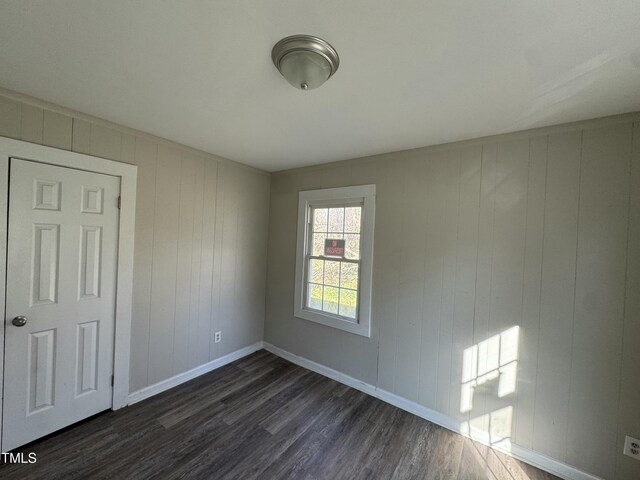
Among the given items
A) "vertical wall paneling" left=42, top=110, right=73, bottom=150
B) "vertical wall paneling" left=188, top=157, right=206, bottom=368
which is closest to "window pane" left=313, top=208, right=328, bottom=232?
"vertical wall paneling" left=188, top=157, right=206, bottom=368

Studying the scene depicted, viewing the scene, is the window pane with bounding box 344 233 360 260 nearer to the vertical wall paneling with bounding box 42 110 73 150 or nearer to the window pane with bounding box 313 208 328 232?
the window pane with bounding box 313 208 328 232

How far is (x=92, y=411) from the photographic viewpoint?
2.03 metres

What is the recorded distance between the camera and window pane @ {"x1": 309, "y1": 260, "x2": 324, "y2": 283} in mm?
2990

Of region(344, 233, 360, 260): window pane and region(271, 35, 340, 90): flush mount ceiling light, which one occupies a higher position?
region(271, 35, 340, 90): flush mount ceiling light

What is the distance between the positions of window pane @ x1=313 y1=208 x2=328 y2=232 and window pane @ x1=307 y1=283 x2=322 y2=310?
2.20 feet

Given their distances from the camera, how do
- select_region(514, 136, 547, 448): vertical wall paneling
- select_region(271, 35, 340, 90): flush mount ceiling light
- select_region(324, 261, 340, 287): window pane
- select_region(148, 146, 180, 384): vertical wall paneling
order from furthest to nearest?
1. select_region(324, 261, 340, 287): window pane
2. select_region(148, 146, 180, 384): vertical wall paneling
3. select_region(514, 136, 547, 448): vertical wall paneling
4. select_region(271, 35, 340, 90): flush mount ceiling light

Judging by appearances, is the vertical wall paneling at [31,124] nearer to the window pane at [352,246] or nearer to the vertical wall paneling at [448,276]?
the window pane at [352,246]

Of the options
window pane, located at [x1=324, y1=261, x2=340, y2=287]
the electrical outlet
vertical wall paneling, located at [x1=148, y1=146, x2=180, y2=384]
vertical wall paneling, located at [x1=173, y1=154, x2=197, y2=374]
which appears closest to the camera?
the electrical outlet

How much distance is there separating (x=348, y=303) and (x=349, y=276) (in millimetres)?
290

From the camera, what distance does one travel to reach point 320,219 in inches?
120

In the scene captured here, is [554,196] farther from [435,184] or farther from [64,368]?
[64,368]

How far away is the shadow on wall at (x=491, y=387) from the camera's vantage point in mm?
1907

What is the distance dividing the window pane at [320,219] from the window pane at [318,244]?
0.20 feet

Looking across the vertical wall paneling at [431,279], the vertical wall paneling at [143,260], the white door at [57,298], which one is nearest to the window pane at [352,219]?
the vertical wall paneling at [431,279]
